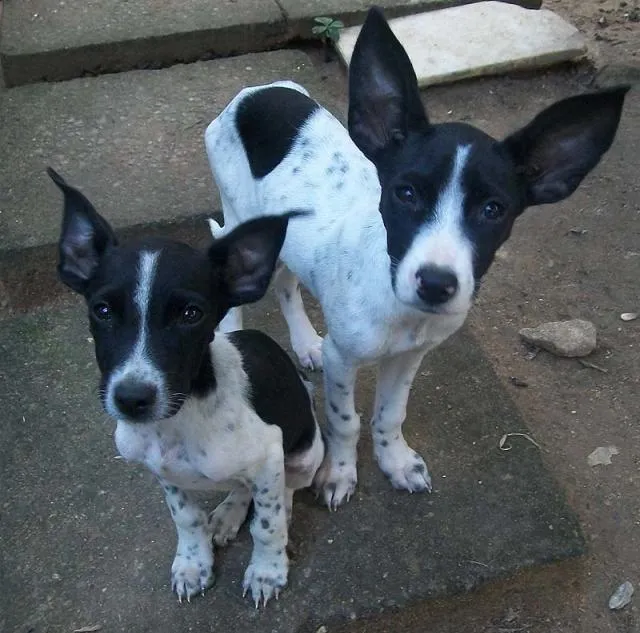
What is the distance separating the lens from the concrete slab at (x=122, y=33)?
21.4 feet

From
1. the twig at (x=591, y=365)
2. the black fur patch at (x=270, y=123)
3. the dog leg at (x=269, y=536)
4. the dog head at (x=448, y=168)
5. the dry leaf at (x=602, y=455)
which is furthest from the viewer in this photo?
the twig at (x=591, y=365)

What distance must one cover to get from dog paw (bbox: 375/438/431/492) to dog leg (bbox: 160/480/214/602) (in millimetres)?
873

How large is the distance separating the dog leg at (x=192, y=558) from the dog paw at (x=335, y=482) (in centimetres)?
56

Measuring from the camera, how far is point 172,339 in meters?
2.70

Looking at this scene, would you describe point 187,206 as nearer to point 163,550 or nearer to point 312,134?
point 312,134

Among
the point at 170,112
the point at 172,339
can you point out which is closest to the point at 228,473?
the point at 172,339

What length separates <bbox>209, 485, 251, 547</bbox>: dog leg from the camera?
12.2 feet

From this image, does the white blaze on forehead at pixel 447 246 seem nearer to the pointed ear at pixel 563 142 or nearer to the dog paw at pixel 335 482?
the pointed ear at pixel 563 142

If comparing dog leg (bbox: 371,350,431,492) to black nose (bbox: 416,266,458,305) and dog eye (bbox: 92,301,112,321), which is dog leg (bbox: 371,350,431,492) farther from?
dog eye (bbox: 92,301,112,321)

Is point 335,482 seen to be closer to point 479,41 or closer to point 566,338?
point 566,338

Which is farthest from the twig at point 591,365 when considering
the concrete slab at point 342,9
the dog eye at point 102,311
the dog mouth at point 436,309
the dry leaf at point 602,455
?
the concrete slab at point 342,9

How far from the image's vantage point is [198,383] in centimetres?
301

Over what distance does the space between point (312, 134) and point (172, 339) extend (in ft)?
5.43

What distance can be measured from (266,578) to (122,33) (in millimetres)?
4669
